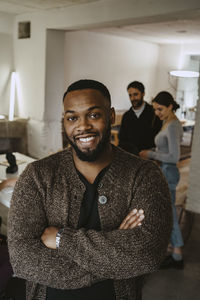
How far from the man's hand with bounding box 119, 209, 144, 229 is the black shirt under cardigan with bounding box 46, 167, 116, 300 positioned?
110mm

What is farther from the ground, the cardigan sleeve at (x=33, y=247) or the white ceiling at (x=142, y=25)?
the white ceiling at (x=142, y=25)

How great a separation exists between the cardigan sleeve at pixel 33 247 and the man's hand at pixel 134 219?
229 mm

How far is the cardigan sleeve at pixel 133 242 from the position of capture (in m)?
1.07

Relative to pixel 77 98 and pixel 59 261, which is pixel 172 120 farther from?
pixel 59 261

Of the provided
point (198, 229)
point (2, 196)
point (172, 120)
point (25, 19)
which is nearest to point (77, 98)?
point (2, 196)

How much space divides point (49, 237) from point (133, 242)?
0.31 metres

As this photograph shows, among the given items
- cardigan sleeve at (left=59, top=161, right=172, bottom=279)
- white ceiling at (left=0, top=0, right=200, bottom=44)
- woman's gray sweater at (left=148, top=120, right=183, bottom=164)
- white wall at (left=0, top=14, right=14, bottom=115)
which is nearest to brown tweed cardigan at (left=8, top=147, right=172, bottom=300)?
cardigan sleeve at (left=59, top=161, right=172, bottom=279)

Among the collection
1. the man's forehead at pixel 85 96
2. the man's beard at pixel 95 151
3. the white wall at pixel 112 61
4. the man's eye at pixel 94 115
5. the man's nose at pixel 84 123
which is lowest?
the man's beard at pixel 95 151

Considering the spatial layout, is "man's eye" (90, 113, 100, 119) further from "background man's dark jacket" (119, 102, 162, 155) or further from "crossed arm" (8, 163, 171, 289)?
"background man's dark jacket" (119, 102, 162, 155)

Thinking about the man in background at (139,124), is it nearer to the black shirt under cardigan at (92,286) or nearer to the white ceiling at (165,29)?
the black shirt under cardigan at (92,286)

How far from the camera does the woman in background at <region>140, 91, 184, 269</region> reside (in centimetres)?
252

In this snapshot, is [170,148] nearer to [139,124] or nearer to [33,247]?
[139,124]

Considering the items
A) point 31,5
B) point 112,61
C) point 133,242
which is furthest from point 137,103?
point 112,61

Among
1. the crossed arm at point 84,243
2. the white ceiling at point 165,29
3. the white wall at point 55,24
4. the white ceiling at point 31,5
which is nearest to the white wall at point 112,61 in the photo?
the white wall at point 55,24
